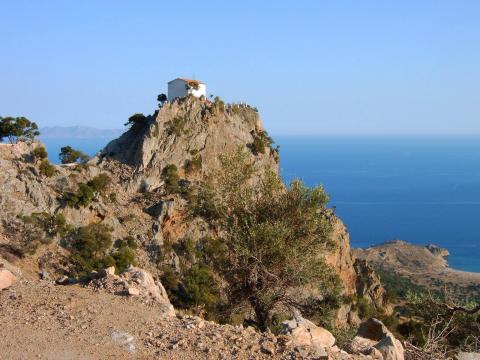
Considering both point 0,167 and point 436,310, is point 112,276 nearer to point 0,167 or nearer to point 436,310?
point 436,310

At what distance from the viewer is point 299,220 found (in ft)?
57.2

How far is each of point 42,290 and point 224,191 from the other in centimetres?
758

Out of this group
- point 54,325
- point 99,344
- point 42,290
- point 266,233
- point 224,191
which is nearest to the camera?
point 99,344

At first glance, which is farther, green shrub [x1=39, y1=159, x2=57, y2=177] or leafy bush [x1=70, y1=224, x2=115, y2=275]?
green shrub [x1=39, y1=159, x2=57, y2=177]

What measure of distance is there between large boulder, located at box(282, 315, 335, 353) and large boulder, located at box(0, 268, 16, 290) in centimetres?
746

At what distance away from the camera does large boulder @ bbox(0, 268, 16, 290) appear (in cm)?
1330

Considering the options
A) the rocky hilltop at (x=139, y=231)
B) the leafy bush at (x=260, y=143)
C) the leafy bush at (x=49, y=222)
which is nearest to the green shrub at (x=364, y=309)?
the rocky hilltop at (x=139, y=231)

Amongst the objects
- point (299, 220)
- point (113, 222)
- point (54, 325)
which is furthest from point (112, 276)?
point (113, 222)

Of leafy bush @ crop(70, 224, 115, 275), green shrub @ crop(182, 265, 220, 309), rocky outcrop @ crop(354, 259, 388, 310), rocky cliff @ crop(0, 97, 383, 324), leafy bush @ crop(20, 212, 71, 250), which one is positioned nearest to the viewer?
green shrub @ crop(182, 265, 220, 309)

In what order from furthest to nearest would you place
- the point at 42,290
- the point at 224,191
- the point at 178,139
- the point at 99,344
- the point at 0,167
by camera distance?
the point at 178,139, the point at 0,167, the point at 224,191, the point at 42,290, the point at 99,344

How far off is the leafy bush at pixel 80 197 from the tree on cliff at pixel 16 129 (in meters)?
8.65

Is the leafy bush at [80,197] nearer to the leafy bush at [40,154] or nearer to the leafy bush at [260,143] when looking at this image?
the leafy bush at [40,154]

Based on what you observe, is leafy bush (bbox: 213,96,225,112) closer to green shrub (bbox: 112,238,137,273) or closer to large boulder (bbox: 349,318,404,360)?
green shrub (bbox: 112,238,137,273)

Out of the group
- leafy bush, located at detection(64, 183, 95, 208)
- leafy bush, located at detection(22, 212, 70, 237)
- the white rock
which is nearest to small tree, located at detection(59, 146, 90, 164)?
leafy bush, located at detection(64, 183, 95, 208)
